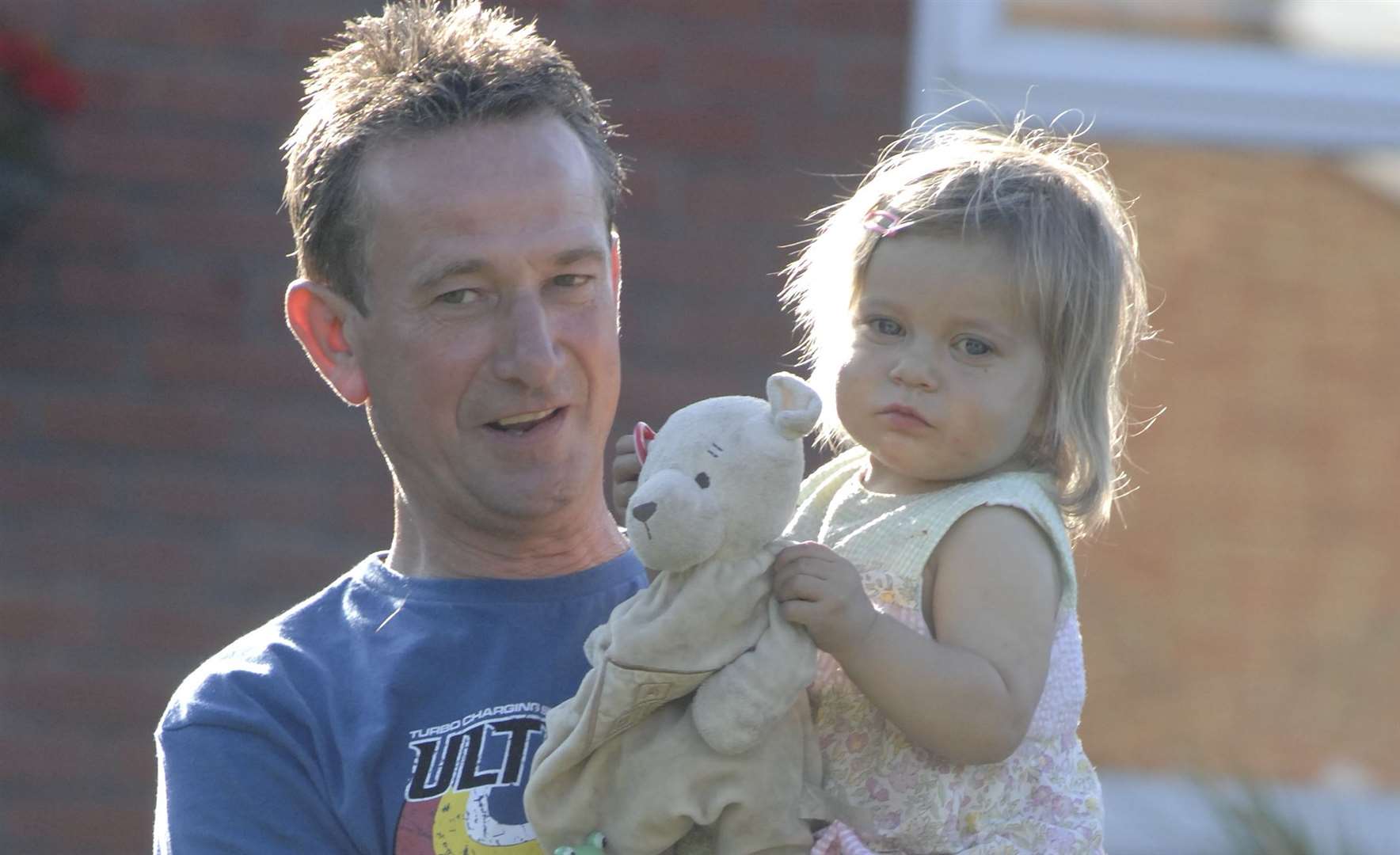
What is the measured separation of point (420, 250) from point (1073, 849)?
3.43ft

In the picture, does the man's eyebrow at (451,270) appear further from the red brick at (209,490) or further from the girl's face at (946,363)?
the red brick at (209,490)

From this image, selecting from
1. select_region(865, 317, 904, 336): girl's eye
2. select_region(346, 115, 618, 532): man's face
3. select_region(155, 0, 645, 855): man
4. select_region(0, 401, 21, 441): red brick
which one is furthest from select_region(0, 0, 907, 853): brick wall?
select_region(865, 317, 904, 336): girl's eye

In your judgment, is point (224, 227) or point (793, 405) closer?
point (793, 405)

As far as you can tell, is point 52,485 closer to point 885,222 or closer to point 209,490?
point 209,490

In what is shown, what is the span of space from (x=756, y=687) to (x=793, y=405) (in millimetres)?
286

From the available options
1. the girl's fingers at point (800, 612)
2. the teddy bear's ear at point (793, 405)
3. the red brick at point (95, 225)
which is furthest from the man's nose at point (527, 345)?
the red brick at point (95, 225)

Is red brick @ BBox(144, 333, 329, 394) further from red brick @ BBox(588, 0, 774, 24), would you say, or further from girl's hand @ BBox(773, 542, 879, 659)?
girl's hand @ BBox(773, 542, 879, 659)

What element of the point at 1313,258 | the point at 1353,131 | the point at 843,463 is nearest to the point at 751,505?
the point at 843,463

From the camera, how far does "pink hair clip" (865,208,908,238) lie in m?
2.07

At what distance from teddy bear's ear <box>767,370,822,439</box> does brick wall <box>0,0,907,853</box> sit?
2463 millimetres

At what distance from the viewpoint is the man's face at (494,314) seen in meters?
2.28

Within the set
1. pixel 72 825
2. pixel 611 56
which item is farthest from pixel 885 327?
pixel 72 825

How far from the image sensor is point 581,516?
2.41 m

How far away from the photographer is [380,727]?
2.16 m
